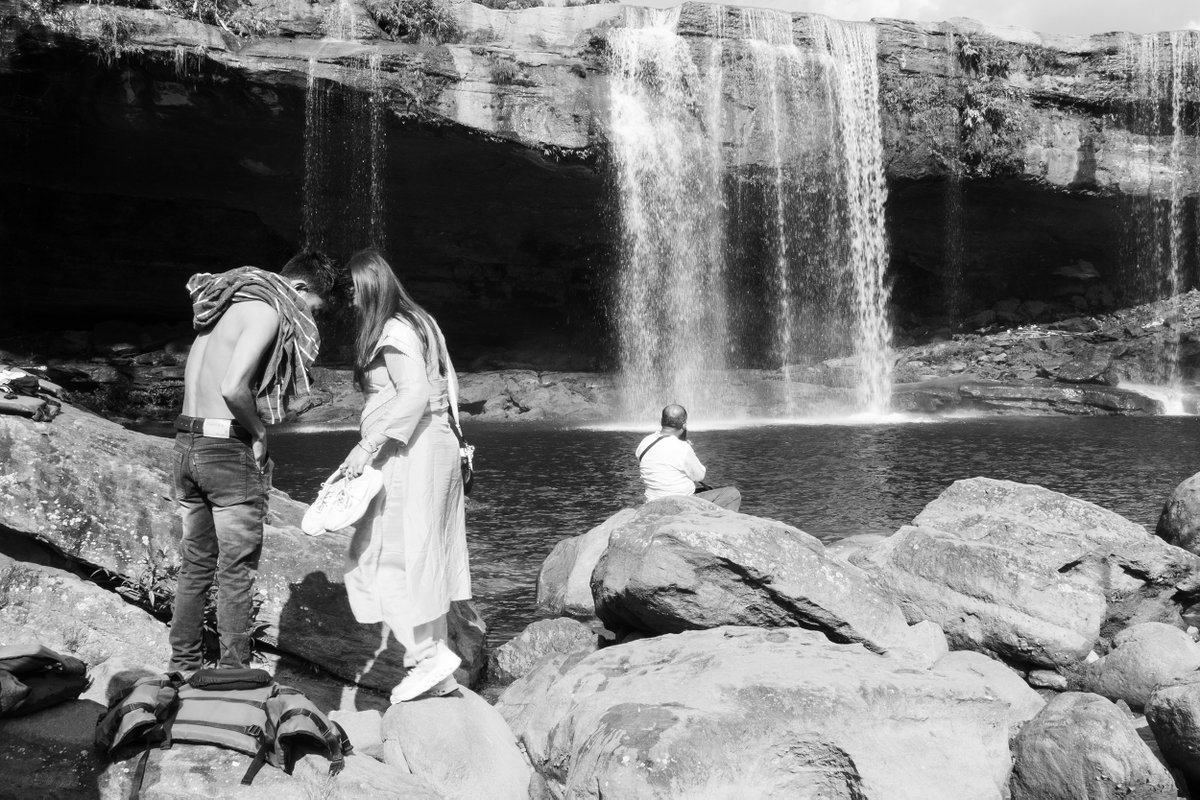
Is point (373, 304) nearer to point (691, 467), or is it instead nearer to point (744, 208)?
point (691, 467)

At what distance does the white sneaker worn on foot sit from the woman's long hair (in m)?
1.13

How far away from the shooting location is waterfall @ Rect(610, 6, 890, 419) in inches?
783

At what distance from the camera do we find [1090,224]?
24172mm

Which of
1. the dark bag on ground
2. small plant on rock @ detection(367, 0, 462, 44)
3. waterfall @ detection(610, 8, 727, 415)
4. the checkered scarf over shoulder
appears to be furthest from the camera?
waterfall @ detection(610, 8, 727, 415)

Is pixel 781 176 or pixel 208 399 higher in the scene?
pixel 781 176

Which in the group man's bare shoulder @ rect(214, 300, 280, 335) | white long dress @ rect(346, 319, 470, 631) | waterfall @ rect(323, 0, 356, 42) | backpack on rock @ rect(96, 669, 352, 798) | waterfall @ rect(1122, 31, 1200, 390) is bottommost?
backpack on rock @ rect(96, 669, 352, 798)

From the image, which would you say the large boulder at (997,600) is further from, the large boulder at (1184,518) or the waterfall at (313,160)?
the waterfall at (313,160)

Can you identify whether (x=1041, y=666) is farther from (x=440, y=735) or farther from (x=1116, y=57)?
(x=1116, y=57)

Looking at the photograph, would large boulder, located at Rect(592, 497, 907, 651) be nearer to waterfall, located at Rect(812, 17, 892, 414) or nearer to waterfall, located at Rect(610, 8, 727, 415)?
waterfall, located at Rect(610, 8, 727, 415)

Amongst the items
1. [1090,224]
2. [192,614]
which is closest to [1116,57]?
[1090,224]

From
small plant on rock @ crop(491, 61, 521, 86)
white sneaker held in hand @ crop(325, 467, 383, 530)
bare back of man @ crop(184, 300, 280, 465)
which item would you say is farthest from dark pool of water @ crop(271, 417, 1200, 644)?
small plant on rock @ crop(491, 61, 521, 86)

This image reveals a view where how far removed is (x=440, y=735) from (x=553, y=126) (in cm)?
1600

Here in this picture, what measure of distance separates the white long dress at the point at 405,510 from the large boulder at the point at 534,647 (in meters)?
1.75

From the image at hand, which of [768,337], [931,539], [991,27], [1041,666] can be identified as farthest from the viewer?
[768,337]
